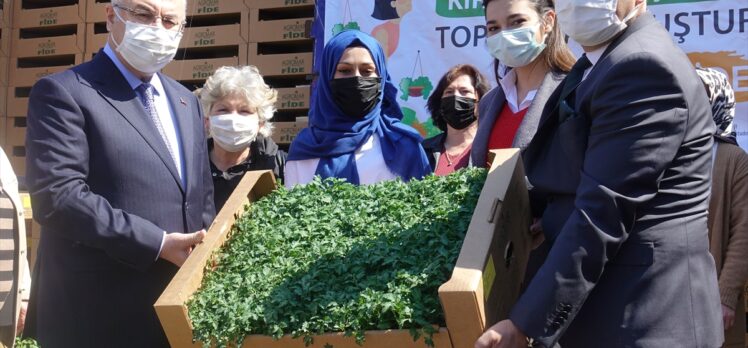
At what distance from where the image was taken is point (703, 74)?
3645 millimetres

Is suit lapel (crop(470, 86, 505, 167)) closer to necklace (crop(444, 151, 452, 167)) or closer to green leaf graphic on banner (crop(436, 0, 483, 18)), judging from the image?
necklace (crop(444, 151, 452, 167))

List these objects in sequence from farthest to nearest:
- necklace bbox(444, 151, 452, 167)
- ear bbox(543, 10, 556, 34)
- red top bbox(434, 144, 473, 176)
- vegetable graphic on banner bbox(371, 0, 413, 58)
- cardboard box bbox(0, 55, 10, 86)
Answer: cardboard box bbox(0, 55, 10, 86)
vegetable graphic on banner bbox(371, 0, 413, 58)
necklace bbox(444, 151, 452, 167)
red top bbox(434, 144, 473, 176)
ear bbox(543, 10, 556, 34)

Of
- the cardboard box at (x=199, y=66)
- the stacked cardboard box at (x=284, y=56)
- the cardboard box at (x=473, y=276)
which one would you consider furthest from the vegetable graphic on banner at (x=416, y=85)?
the cardboard box at (x=473, y=276)

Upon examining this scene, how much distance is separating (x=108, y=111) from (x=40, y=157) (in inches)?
9.5

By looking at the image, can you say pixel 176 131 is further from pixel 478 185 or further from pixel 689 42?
pixel 689 42

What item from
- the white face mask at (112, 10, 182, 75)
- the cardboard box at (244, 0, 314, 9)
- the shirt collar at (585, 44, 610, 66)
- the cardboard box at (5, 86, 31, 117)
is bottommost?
the cardboard box at (5, 86, 31, 117)

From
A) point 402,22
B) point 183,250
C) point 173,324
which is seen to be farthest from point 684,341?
point 402,22

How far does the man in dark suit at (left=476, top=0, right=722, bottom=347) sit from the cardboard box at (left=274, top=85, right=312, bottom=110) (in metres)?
4.33

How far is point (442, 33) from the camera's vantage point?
5270mm

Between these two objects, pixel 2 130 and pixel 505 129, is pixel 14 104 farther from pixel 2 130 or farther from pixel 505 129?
pixel 505 129

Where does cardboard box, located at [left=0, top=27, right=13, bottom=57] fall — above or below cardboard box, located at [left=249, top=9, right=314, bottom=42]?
below

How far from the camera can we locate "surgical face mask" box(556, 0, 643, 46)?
2137 mm

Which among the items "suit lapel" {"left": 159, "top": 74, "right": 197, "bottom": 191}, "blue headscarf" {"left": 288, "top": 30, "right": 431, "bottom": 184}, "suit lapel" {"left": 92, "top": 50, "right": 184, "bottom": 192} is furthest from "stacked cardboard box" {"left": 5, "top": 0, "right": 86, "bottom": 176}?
"suit lapel" {"left": 92, "top": 50, "right": 184, "bottom": 192}

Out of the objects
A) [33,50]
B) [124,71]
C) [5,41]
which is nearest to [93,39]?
[33,50]
